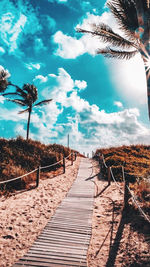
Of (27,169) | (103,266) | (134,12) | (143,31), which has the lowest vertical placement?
(103,266)

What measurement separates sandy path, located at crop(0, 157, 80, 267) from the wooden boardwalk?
26cm

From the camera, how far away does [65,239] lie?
4.07m

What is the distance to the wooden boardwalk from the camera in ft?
10.8

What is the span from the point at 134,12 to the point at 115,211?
1083 cm

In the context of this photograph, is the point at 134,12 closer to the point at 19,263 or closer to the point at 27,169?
the point at 27,169

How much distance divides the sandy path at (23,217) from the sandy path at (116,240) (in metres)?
1.56

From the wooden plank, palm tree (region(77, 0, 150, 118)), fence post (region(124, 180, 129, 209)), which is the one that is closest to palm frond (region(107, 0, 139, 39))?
palm tree (region(77, 0, 150, 118))

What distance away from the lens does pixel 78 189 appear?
8.22 m

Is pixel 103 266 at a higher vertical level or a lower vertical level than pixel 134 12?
lower

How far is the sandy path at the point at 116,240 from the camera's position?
337 centimetres

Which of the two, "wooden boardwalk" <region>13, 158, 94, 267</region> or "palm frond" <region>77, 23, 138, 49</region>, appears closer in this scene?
"wooden boardwalk" <region>13, 158, 94, 267</region>

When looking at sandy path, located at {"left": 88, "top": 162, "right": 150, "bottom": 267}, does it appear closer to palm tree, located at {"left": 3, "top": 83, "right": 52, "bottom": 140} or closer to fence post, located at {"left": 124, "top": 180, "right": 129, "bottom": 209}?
fence post, located at {"left": 124, "top": 180, "right": 129, "bottom": 209}

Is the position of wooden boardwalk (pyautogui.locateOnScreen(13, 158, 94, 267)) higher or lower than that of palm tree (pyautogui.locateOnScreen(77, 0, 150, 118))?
lower

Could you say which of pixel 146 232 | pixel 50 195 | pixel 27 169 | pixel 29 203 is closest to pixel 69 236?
pixel 146 232
